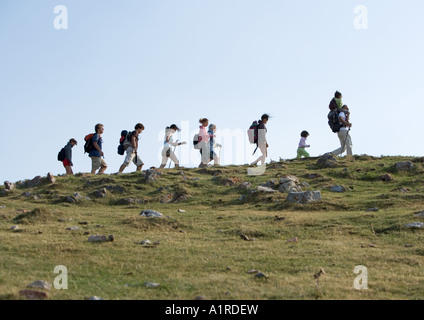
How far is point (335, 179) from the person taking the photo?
23.0 metres

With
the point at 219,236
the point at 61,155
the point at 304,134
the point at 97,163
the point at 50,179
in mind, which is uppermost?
the point at 304,134

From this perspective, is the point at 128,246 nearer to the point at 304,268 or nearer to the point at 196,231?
the point at 196,231

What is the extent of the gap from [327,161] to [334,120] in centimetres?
213

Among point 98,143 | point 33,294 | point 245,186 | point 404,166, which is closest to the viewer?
point 33,294

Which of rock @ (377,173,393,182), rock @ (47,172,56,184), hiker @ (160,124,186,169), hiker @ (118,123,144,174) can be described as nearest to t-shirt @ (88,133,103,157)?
hiker @ (118,123,144,174)

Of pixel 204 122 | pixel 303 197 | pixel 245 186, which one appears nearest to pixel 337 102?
pixel 204 122

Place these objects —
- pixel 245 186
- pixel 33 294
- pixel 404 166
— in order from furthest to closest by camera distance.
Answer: pixel 404 166 < pixel 245 186 < pixel 33 294

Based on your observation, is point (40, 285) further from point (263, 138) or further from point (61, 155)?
point (61, 155)

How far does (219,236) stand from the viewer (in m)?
14.7

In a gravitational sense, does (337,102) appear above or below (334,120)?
above

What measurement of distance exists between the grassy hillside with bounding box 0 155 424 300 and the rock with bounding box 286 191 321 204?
35 centimetres

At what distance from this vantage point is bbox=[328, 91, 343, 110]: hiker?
26609 millimetres

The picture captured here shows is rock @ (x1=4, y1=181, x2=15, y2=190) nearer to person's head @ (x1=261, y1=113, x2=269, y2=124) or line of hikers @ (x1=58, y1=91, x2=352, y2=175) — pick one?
line of hikers @ (x1=58, y1=91, x2=352, y2=175)
